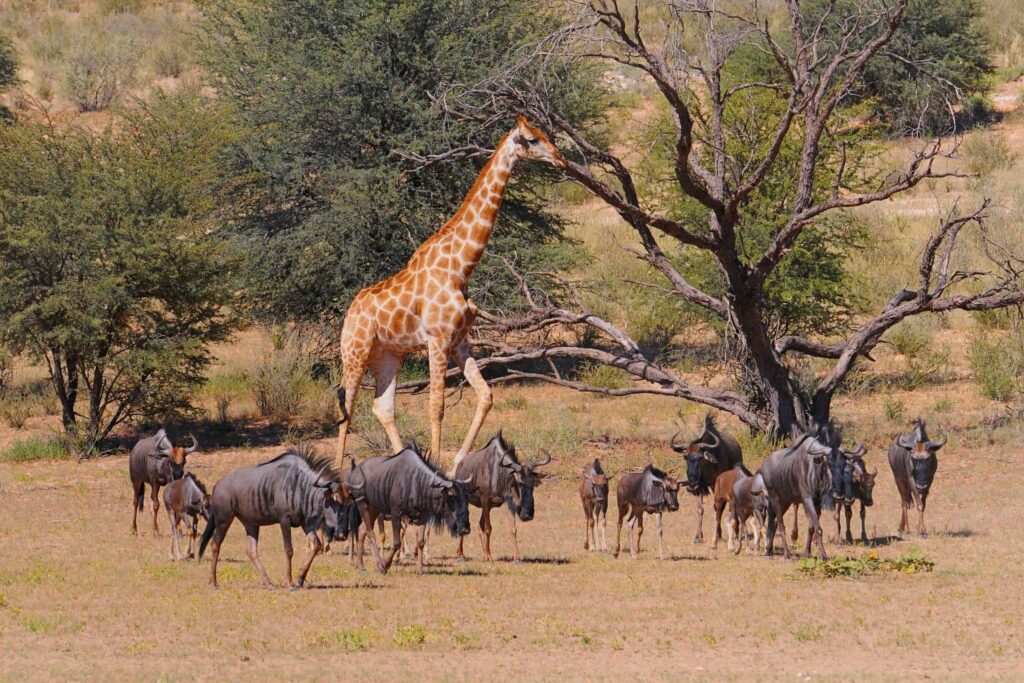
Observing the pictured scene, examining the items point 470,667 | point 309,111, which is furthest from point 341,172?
point 470,667

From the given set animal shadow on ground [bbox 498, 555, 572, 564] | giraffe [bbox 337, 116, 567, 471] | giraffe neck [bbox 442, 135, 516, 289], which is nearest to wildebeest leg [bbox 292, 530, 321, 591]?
animal shadow on ground [bbox 498, 555, 572, 564]

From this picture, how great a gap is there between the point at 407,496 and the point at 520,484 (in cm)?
125

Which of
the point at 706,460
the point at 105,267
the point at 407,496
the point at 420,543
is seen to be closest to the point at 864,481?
the point at 706,460

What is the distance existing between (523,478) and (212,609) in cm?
368

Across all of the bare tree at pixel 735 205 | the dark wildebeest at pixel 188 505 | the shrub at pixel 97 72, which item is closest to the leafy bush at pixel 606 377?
the bare tree at pixel 735 205

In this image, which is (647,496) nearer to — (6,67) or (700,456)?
(700,456)

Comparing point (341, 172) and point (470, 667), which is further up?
point (341, 172)

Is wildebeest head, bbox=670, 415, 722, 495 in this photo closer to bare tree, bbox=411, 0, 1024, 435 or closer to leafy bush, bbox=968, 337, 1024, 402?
bare tree, bbox=411, 0, 1024, 435

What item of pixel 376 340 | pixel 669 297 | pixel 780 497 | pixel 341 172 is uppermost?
pixel 341 172

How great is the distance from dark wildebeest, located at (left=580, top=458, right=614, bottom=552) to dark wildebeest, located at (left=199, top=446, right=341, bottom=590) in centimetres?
346

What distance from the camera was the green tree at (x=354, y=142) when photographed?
93.6 feet

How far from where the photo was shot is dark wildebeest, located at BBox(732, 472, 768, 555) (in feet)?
50.7

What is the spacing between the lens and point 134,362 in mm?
24609

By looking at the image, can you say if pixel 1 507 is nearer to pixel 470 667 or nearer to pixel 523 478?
pixel 523 478
